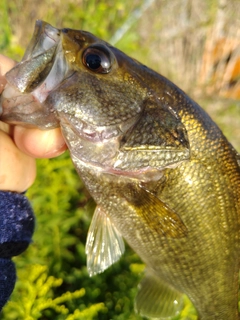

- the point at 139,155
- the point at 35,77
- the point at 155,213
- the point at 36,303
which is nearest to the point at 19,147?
the point at 35,77

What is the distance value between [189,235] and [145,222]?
16 cm

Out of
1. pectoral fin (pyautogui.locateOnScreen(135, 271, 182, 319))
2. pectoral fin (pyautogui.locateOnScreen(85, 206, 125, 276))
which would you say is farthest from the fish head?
pectoral fin (pyautogui.locateOnScreen(135, 271, 182, 319))

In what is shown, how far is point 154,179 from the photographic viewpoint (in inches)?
47.3

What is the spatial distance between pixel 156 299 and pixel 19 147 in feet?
2.69

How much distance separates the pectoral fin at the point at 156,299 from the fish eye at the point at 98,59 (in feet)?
2.74

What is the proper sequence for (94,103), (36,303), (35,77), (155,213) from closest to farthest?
1. (35,77)
2. (94,103)
3. (155,213)
4. (36,303)

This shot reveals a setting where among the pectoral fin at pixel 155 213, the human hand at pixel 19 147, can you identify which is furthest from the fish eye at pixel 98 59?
the pectoral fin at pixel 155 213

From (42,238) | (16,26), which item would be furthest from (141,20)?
(42,238)

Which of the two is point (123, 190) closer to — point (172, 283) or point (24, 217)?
point (24, 217)

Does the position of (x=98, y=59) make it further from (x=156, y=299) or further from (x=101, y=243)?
(x=156, y=299)

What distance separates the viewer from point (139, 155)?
45.9 inches

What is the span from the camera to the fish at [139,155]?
1039 millimetres

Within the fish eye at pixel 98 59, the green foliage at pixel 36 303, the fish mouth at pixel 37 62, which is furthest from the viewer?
the green foliage at pixel 36 303

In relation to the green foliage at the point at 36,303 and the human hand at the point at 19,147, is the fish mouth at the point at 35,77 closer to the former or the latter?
the human hand at the point at 19,147
